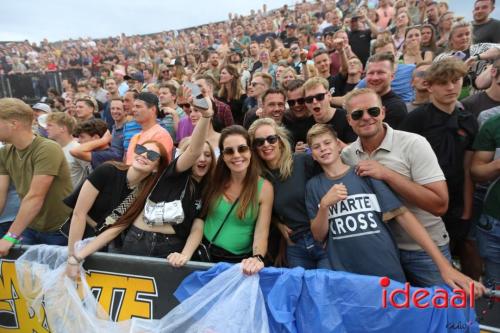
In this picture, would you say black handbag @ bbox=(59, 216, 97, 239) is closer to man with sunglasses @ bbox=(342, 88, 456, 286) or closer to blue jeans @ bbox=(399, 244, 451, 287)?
man with sunglasses @ bbox=(342, 88, 456, 286)

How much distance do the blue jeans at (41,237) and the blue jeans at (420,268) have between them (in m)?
3.19

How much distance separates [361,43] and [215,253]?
6.24 m

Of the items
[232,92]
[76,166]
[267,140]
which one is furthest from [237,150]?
[232,92]

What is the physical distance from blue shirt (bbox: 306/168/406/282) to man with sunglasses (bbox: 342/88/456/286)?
0.32ft

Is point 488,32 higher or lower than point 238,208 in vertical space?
higher

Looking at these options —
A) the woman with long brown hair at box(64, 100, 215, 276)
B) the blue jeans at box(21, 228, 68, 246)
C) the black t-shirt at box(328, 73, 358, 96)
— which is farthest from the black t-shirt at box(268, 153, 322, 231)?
the black t-shirt at box(328, 73, 358, 96)

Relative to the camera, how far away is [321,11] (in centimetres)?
1378

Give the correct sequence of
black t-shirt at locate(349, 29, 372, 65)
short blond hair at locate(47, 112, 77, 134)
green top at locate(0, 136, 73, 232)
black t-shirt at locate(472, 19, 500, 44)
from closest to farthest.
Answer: green top at locate(0, 136, 73, 232)
short blond hair at locate(47, 112, 77, 134)
black t-shirt at locate(472, 19, 500, 44)
black t-shirt at locate(349, 29, 372, 65)

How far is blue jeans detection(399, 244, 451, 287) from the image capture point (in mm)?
2463

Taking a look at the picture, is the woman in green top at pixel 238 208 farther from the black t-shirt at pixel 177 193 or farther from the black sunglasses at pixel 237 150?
the black t-shirt at pixel 177 193

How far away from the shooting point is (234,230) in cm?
287

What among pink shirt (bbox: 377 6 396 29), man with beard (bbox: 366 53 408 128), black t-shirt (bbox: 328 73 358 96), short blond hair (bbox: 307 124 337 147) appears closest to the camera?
short blond hair (bbox: 307 124 337 147)

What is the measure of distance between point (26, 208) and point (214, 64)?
6.50 metres

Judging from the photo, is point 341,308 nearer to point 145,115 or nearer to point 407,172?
point 407,172
